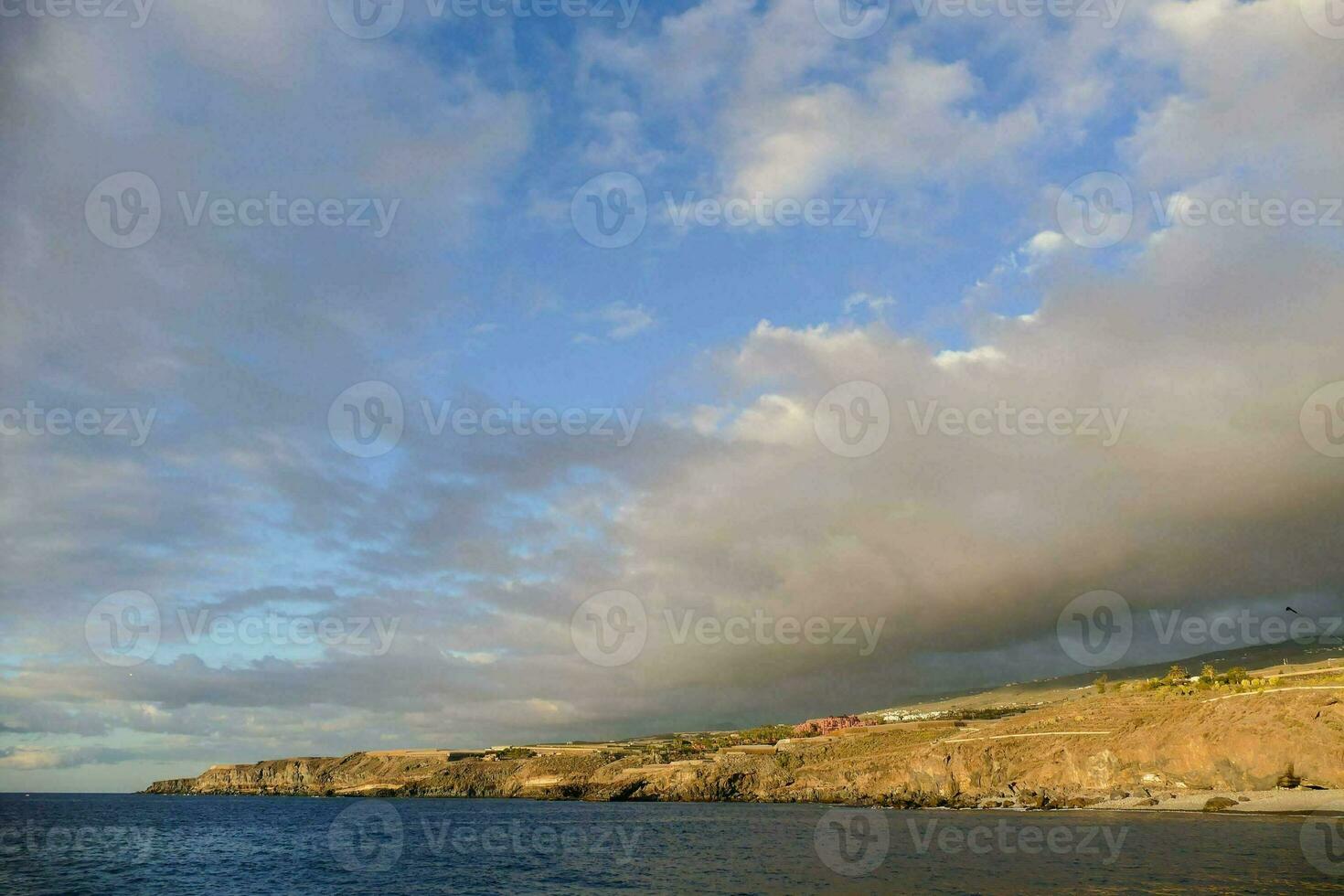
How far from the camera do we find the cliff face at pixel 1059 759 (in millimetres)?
85000

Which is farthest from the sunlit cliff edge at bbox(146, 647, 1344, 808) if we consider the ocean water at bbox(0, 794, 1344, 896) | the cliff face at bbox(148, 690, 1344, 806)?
the ocean water at bbox(0, 794, 1344, 896)

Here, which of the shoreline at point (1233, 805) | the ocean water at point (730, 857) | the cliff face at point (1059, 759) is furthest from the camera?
the cliff face at point (1059, 759)

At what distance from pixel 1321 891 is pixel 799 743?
15014 cm

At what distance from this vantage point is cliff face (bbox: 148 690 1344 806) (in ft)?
279

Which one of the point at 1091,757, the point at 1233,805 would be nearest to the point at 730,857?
the point at 1233,805

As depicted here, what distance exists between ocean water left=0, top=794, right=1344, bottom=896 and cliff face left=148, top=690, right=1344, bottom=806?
14.7 meters

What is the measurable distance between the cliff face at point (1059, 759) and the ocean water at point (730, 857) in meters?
14.7

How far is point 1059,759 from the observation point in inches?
4232

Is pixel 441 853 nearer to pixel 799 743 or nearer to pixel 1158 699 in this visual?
pixel 1158 699

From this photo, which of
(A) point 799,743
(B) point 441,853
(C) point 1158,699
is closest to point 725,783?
(A) point 799,743

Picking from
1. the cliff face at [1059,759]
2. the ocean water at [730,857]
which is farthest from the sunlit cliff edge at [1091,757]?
the ocean water at [730,857]

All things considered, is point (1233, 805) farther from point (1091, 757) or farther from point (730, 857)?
point (730, 857)

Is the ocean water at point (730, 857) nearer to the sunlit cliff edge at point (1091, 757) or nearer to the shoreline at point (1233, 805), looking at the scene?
the shoreline at point (1233, 805)

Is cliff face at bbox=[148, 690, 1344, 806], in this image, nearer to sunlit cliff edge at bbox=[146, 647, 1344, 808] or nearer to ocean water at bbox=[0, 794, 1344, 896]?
sunlit cliff edge at bbox=[146, 647, 1344, 808]
